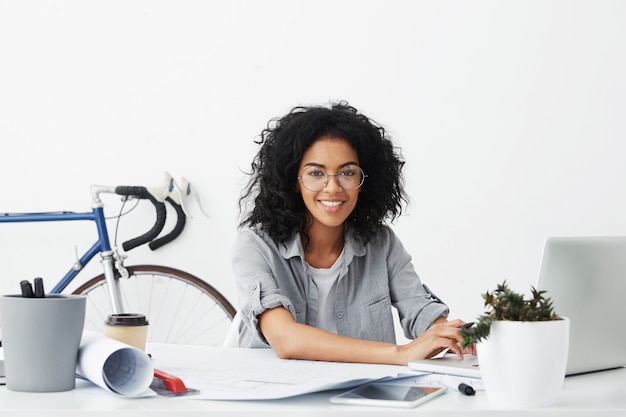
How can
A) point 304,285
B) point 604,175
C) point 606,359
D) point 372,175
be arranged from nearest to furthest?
1. point 606,359
2. point 304,285
3. point 372,175
4. point 604,175

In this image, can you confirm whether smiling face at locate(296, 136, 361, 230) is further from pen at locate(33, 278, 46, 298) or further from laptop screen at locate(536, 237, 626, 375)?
pen at locate(33, 278, 46, 298)

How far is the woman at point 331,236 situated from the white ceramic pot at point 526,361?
2.74ft

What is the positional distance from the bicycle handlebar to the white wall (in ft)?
0.20

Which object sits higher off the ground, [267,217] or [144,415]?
[267,217]

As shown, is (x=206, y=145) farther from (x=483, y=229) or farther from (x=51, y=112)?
(x=483, y=229)

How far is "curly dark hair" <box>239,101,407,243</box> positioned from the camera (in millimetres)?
1862

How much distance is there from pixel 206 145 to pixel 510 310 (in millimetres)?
2389

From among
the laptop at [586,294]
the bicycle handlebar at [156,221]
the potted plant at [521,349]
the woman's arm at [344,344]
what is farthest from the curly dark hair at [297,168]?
the bicycle handlebar at [156,221]

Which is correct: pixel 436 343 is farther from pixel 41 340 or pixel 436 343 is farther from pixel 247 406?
pixel 41 340

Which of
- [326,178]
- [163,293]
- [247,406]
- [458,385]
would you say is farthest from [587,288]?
[163,293]

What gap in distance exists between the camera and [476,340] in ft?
3.03

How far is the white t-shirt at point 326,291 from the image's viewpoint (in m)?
1.85

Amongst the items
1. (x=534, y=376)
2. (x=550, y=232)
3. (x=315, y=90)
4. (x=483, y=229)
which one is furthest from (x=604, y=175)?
(x=534, y=376)

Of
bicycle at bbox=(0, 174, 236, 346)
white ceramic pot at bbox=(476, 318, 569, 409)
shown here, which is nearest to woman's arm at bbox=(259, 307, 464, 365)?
white ceramic pot at bbox=(476, 318, 569, 409)
